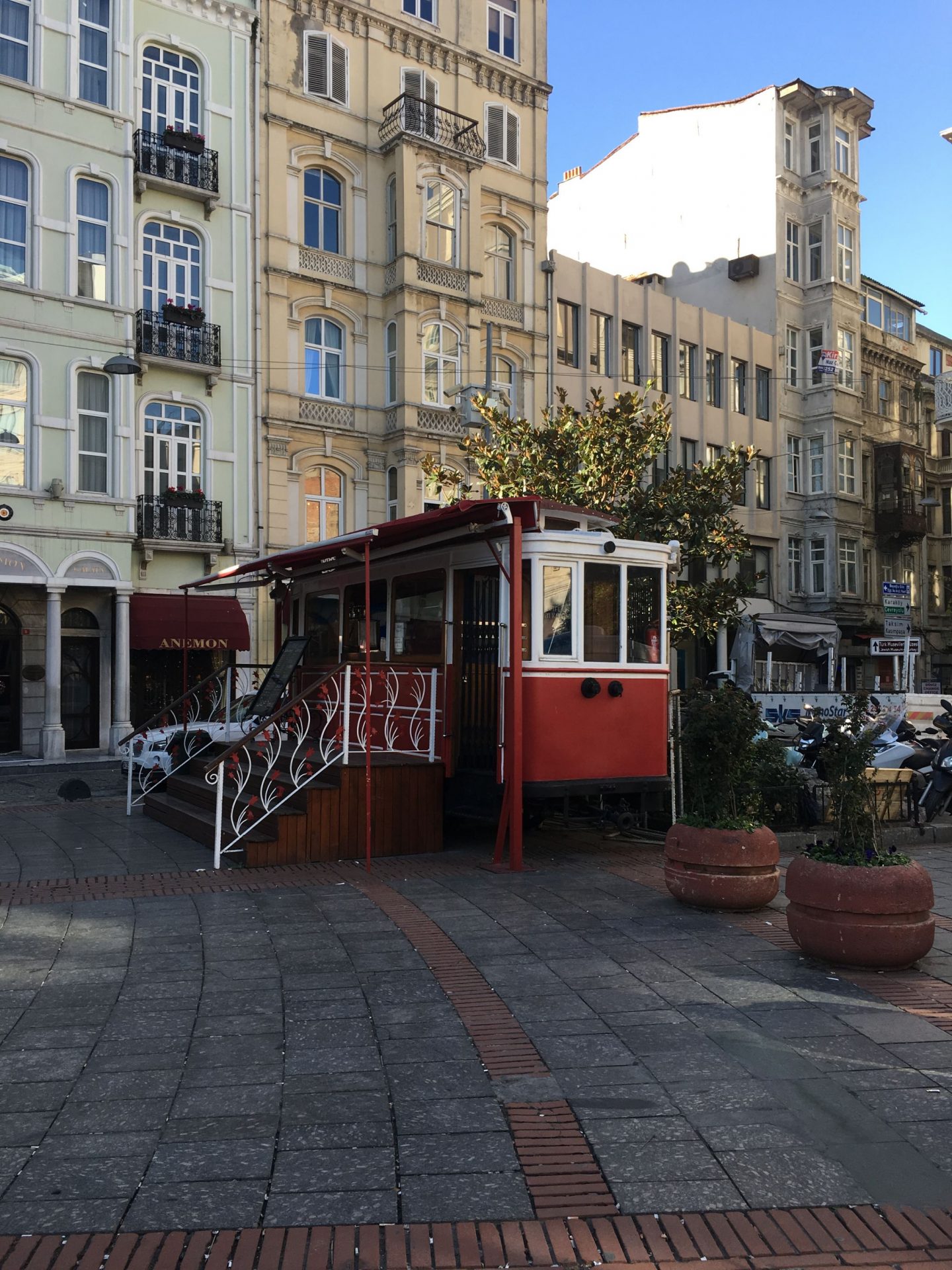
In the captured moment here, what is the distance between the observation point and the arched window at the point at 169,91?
2377cm

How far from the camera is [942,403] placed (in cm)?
1958

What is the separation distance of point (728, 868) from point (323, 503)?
781 inches

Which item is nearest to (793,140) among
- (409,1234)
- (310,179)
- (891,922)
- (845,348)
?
(845,348)

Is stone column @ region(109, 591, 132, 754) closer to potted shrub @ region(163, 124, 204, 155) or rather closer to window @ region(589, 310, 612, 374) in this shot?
potted shrub @ region(163, 124, 204, 155)

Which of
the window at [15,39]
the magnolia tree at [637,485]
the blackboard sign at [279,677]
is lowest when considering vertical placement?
the blackboard sign at [279,677]

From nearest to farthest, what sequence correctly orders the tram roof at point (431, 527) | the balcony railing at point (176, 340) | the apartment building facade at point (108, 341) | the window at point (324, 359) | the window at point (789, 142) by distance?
the tram roof at point (431, 527) < the apartment building facade at point (108, 341) < the balcony railing at point (176, 340) < the window at point (324, 359) < the window at point (789, 142)

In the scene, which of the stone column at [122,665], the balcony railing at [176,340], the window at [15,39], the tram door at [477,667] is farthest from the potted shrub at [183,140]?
the tram door at [477,667]

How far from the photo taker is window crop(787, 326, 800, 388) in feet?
125

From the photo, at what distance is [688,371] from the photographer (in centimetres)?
3441

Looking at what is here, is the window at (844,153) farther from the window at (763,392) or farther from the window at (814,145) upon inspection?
the window at (763,392)

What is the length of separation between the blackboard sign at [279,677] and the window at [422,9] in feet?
71.1

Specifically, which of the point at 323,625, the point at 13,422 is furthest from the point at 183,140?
the point at 323,625

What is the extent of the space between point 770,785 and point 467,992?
626cm

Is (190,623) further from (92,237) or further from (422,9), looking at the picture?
(422,9)
